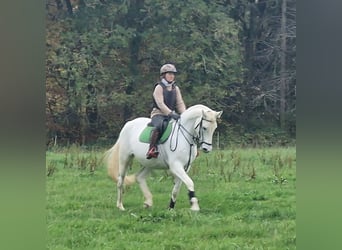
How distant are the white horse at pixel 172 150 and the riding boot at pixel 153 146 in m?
0.03

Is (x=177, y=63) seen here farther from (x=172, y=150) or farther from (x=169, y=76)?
(x=172, y=150)

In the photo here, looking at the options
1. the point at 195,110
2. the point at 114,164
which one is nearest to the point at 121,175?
the point at 114,164

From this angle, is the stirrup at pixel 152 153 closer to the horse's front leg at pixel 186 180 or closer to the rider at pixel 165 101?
the rider at pixel 165 101

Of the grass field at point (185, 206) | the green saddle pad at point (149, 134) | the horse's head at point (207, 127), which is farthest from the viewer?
A: the green saddle pad at point (149, 134)

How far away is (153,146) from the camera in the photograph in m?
2.91

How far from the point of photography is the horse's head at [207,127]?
9.04ft

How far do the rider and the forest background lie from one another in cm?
6

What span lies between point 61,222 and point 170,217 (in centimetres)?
59

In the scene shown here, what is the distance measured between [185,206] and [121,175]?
0.43 meters

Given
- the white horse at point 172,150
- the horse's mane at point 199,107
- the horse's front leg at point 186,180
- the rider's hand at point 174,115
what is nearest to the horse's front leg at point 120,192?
the white horse at point 172,150

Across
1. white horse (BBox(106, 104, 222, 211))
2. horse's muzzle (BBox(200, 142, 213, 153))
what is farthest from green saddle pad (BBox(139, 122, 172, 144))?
horse's muzzle (BBox(200, 142, 213, 153))

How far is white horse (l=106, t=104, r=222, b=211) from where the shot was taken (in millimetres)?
2783
